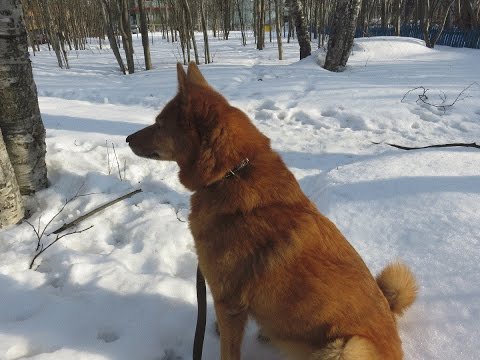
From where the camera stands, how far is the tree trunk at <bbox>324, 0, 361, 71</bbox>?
9.41 metres

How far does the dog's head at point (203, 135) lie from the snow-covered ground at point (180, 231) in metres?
1.01

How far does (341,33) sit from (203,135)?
934 centimetres

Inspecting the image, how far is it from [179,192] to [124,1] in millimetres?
9136

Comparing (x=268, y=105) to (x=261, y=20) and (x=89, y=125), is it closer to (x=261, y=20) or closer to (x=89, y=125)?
(x=89, y=125)

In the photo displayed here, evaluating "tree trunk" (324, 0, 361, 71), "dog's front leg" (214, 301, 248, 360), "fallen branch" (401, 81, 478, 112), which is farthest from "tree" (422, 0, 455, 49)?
"dog's front leg" (214, 301, 248, 360)

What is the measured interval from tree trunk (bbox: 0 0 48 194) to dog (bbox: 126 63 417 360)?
1.83 meters

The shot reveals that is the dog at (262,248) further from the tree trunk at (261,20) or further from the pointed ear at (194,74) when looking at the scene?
the tree trunk at (261,20)

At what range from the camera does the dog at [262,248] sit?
61.6 inches

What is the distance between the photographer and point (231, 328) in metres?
1.73

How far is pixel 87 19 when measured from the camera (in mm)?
27609

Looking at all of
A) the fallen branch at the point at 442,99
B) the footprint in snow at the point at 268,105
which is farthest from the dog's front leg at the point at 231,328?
the fallen branch at the point at 442,99

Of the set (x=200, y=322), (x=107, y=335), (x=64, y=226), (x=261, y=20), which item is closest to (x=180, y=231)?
(x=64, y=226)

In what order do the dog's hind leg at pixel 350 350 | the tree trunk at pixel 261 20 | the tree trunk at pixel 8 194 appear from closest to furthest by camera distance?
the dog's hind leg at pixel 350 350 → the tree trunk at pixel 8 194 → the tree trunk at pixel 261 20

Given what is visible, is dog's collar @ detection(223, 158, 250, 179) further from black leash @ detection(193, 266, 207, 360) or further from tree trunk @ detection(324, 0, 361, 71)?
tree trunk @ detection(324, 0, 361, 71)
